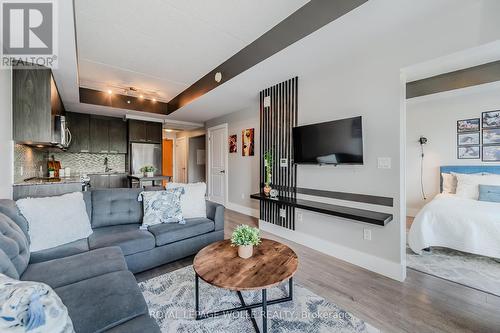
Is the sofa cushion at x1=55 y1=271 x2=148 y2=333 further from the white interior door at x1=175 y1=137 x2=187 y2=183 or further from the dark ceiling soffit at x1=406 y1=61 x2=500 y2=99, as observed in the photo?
the white interior door at x1=175 y1=137 x2=187 y2=183

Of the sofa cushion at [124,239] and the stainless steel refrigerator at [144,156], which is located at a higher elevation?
the stainless steel refrigerator at [144,156]

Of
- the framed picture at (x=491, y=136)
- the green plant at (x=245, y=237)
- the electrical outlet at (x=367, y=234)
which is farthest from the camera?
the framed picture at (x=491, y=136)

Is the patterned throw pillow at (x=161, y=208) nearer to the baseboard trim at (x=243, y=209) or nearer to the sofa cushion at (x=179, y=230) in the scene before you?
the sofa cushion at (x=179, y=230)

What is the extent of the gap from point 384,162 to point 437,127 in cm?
296

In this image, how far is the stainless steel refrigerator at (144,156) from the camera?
222 inches

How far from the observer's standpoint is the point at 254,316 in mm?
1656

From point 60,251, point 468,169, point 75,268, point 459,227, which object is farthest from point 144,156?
point 468,169

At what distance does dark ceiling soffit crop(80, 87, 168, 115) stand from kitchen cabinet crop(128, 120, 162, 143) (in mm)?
742

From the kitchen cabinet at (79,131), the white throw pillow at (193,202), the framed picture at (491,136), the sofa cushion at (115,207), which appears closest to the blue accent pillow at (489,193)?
the framed picture at (491,136)

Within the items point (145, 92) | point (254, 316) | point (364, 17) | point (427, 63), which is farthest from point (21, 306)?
point (145, 92)

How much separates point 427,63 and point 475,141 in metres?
2.81

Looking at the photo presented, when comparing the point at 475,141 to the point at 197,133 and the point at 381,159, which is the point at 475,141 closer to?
the point at 381,159

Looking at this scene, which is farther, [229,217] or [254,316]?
[229,217]

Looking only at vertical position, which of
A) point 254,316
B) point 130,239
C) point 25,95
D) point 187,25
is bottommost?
point 254,316
